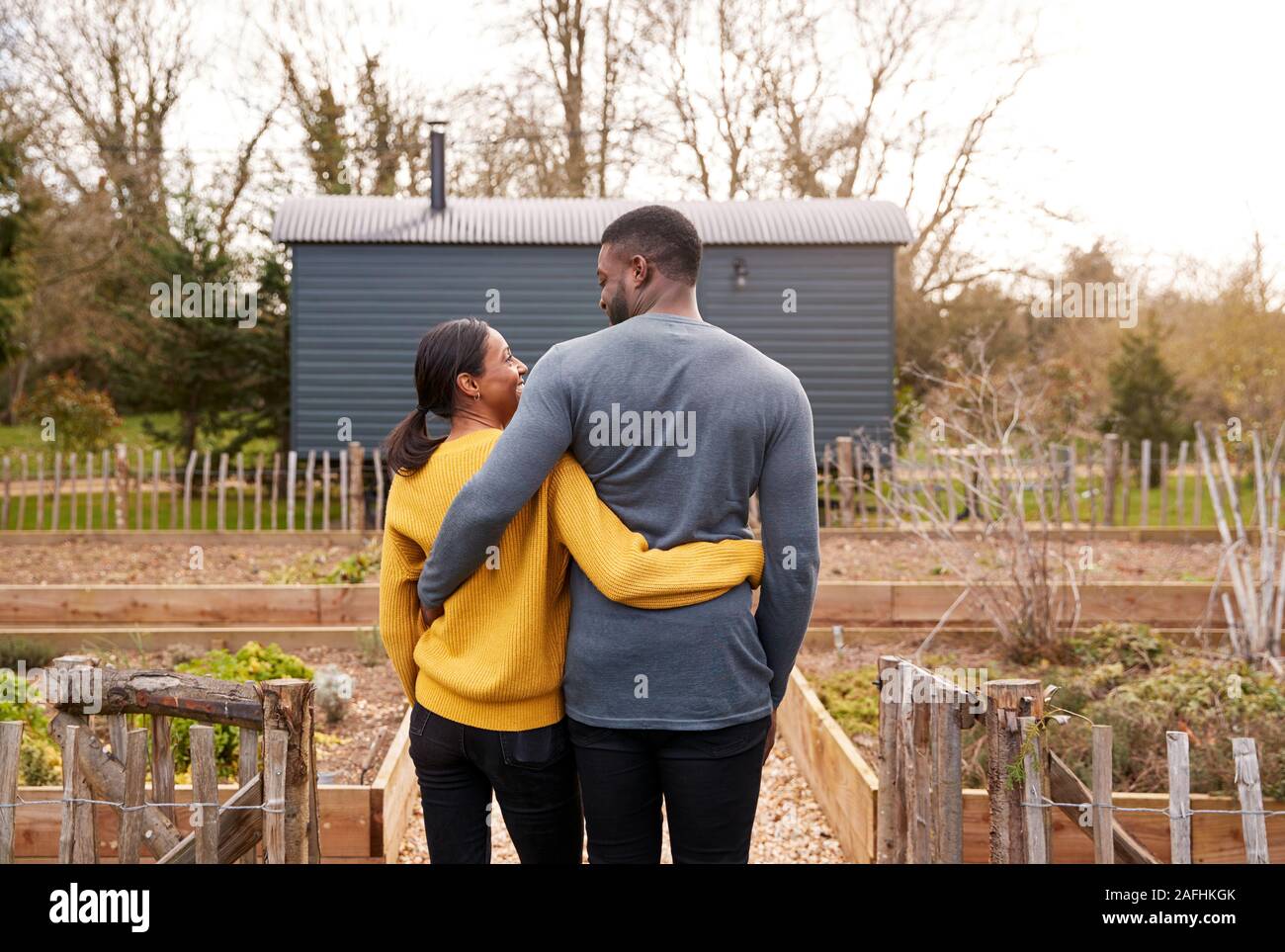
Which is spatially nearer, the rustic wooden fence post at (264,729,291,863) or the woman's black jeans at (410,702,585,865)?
the woman's black jeans at (410,702,585,865)

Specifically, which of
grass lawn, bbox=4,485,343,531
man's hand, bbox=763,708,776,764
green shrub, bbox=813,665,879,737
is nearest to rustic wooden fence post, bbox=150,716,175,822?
man's hand, bbox=763,708,776,764

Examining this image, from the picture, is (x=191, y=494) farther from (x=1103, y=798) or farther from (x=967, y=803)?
(x=1103, y=798)

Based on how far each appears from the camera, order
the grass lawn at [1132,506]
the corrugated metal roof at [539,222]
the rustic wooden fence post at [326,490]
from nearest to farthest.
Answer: the rustic wooden fence post at [326,490], the grass lawn at [1132,506], the corrugated metal roof at [539,222]

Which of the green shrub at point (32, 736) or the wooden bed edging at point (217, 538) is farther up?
the wooden bed edging at point (217, 538)

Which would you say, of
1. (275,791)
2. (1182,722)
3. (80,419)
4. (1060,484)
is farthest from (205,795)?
(80,419)

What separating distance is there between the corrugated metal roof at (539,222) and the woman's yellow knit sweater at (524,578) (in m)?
11.6

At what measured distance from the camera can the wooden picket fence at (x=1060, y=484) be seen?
6680 millimetres

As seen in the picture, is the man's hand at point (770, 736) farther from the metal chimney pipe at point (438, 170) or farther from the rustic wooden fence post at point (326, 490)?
the metal chimney pipe at point (438, 170)

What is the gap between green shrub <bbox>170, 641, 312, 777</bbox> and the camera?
4.13 metres

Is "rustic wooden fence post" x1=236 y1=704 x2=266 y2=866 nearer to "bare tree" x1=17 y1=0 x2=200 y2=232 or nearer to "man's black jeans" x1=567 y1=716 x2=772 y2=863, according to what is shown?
"man's black jeans" x1=567 y1=716 x2=772 y2=863

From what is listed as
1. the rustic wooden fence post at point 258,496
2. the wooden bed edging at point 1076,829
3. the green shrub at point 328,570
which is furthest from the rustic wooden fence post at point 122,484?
the wooden bed edging at point 1076,829
